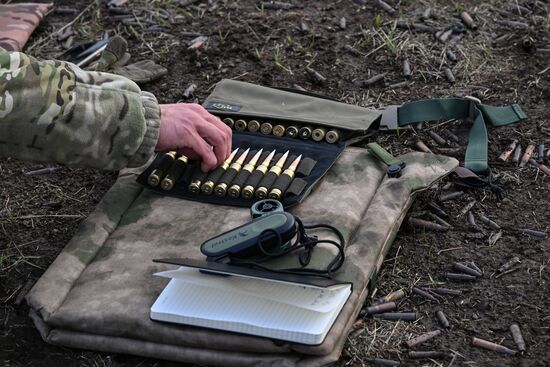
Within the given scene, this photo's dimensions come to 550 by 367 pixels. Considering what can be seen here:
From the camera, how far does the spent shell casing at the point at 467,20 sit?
6.71 m

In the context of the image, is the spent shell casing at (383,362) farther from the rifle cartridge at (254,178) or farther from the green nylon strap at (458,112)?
the green nylon strap at (458,112)

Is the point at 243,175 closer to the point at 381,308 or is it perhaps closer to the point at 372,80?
the point at 381,308

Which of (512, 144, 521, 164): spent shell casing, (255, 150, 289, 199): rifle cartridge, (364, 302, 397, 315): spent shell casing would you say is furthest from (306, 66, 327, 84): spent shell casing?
(364, 302, 397, 315): spent shell casing

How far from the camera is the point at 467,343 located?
4.12 meters

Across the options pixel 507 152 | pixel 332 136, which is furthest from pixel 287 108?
pixel 507 152

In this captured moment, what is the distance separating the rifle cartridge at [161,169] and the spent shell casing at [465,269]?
165 centimetres

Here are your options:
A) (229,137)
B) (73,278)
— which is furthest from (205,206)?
(73,278)

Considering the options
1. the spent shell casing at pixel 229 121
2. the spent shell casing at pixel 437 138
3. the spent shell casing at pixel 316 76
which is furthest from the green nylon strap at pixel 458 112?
the spent shell casing at pixel 229 121

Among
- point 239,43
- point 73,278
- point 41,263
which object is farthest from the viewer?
point 239,43

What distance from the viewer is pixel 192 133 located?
468cm

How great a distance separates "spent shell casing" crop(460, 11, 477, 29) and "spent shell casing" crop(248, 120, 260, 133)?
2.15m

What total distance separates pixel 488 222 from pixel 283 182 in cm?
112

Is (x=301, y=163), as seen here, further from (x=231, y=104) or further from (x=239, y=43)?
(x=239, y=43)

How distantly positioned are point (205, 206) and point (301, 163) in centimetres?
60
